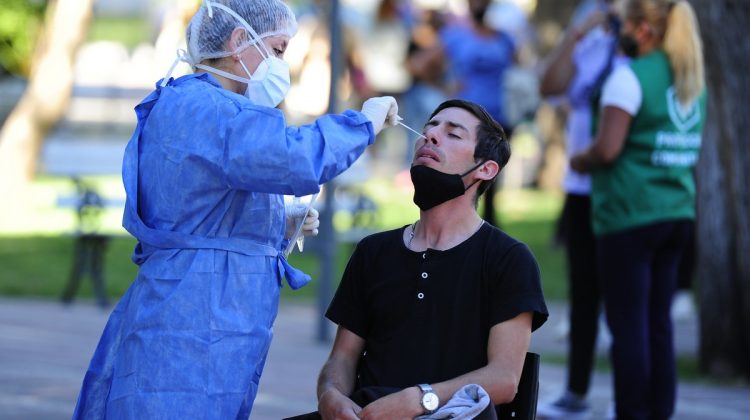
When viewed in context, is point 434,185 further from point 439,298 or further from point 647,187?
point 647,187

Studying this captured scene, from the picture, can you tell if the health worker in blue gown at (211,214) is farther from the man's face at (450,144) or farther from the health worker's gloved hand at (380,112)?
the man's face at (450,144)

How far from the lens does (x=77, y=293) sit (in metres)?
11.7

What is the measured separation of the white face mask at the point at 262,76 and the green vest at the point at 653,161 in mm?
2704

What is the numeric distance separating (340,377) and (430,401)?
41 cm

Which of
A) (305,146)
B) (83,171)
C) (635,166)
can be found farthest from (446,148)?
(83,171)

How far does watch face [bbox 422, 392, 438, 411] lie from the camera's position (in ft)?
13.2

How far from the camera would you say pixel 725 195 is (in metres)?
8.38

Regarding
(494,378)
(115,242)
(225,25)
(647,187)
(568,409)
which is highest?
(225,25)

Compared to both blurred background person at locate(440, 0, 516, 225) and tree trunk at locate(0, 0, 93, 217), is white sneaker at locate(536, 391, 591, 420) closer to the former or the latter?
blurred background person at locate(440, 0, 516, 225)

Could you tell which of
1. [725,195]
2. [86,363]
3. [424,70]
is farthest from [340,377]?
[424,70]

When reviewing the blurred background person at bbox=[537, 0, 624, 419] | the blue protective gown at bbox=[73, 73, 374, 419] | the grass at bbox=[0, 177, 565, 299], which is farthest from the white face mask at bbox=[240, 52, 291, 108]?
the grass at bbox=[0, 177, 565, 299]

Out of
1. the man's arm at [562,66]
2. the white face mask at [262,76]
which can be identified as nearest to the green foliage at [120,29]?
the man's arm at [562,66]

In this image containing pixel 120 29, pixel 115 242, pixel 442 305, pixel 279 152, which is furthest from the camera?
pixel 120 29

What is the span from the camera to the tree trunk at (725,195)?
8.31 metres
